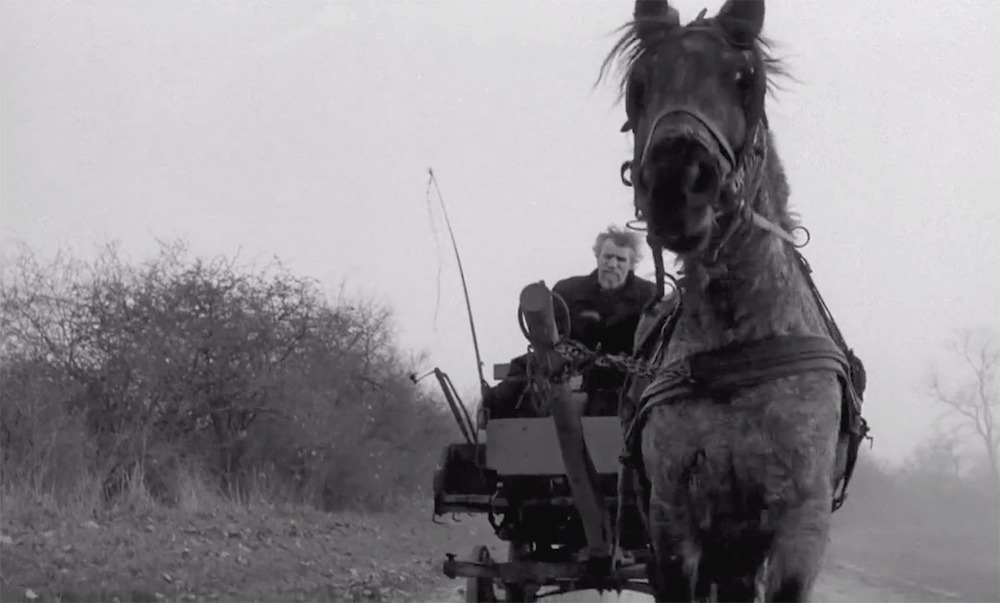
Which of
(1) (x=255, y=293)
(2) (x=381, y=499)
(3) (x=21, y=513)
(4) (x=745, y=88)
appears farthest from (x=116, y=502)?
(4) (x=745, y=88)

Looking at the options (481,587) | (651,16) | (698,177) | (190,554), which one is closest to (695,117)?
(698,177)

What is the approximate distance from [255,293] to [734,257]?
12923mm

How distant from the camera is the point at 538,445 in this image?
645cm

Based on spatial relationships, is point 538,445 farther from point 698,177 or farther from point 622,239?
point 698,177

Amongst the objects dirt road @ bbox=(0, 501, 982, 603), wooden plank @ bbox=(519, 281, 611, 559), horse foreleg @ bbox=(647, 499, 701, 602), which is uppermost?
wooden plank @ bbox=(519, 281, 611, 559)

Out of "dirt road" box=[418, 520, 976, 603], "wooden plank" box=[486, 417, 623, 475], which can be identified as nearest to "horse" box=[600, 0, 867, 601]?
"wooden plank" box=[486, 417, 623, 475]

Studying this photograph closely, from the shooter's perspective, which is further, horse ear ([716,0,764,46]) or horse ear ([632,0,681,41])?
horse ear ([632,0,681,41])

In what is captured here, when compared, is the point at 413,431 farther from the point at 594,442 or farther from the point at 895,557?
the point at 594,442

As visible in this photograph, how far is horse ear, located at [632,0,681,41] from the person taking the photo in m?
4.00

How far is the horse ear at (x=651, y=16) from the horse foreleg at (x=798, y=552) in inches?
64.1

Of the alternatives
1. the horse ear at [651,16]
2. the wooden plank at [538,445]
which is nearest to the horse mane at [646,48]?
the horse ear at [651,16]

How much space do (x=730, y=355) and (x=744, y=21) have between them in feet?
3.59

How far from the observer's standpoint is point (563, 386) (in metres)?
5.71

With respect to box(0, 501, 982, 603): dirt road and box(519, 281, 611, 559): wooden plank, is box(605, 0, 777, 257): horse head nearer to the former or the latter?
box(519, 281, 611, 559): wooden plank
